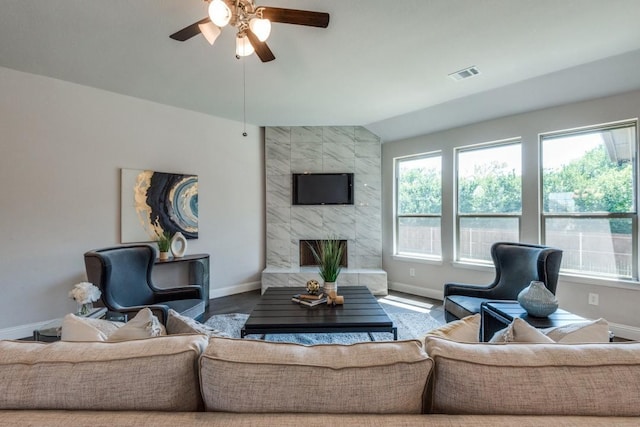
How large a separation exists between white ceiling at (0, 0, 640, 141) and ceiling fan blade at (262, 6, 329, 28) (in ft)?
1.15

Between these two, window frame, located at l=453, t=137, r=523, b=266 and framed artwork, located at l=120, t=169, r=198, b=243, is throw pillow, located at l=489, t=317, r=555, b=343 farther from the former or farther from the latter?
framed artwork, located at l=120, t=169, r=198, b=243

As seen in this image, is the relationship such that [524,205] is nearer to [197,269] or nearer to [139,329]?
[139,329]

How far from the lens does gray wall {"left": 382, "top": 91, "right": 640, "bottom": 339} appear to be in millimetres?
2939

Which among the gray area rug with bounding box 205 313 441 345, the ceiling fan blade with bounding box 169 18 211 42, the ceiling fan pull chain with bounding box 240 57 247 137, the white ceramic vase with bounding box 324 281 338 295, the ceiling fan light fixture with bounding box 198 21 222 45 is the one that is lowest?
the gray area rug with bounding box 205 313 441 345

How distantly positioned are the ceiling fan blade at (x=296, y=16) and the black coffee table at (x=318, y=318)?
2.02 metres

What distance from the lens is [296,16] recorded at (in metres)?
1.75

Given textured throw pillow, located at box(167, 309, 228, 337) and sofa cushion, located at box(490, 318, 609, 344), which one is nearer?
sofa cushion, located at box(490, 318, 609, 344)

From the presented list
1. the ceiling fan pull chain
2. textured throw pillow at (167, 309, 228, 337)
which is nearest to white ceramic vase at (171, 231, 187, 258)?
the ceiling fan pull chain

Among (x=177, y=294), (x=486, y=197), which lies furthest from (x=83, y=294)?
(x=486, y=197)

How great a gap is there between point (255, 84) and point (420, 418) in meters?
3.34

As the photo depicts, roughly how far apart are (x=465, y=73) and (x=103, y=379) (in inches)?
140

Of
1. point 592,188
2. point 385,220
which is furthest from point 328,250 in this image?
point 592,188

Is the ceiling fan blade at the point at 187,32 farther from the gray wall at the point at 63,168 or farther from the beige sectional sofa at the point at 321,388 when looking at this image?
the gray wall at the point at 63,168

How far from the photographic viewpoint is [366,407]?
29.7 inches
